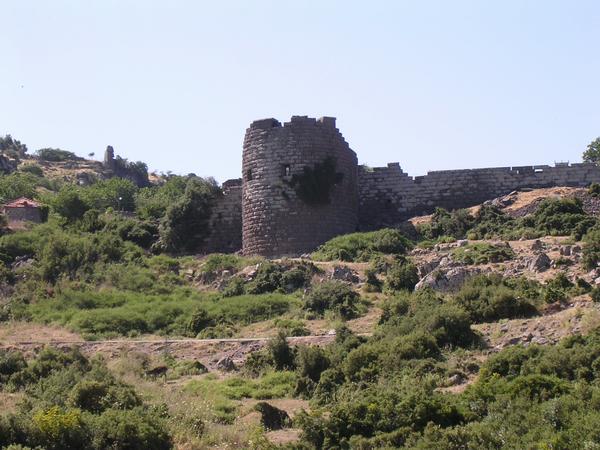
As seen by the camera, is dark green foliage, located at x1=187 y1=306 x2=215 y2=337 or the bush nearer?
the bush

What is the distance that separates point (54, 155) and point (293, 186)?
4497cm

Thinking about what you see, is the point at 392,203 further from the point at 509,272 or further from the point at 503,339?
the point at 503,339

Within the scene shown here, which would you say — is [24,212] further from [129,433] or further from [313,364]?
[129,433]

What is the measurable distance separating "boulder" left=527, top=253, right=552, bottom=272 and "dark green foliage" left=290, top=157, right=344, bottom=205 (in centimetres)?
820

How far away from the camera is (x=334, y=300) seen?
26688mm

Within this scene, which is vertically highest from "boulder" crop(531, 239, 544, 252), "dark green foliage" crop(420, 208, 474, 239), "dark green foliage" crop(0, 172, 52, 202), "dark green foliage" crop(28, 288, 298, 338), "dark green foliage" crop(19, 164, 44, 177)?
"dark green foliage" crop(19, 164, 44, 177)

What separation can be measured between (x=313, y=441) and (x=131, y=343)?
8.52 m

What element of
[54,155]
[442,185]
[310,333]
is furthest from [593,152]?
[54,155]

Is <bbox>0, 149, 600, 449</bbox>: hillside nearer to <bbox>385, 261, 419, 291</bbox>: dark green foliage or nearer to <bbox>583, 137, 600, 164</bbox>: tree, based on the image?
<bbox>385, 261, 419, 291</bbox>: dark green foliage

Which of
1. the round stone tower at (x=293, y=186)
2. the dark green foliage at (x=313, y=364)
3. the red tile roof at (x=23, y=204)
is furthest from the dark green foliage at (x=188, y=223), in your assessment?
the dark green foliage at (x=313, y=364)

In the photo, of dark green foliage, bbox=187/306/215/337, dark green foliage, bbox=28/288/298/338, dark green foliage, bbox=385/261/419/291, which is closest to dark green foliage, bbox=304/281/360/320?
dark green foliage, bbox=28/288/298/338

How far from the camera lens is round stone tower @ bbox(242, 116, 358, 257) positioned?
1305 inches

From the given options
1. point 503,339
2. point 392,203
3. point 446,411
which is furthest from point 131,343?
point 392,203

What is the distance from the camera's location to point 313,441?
17.7 m
